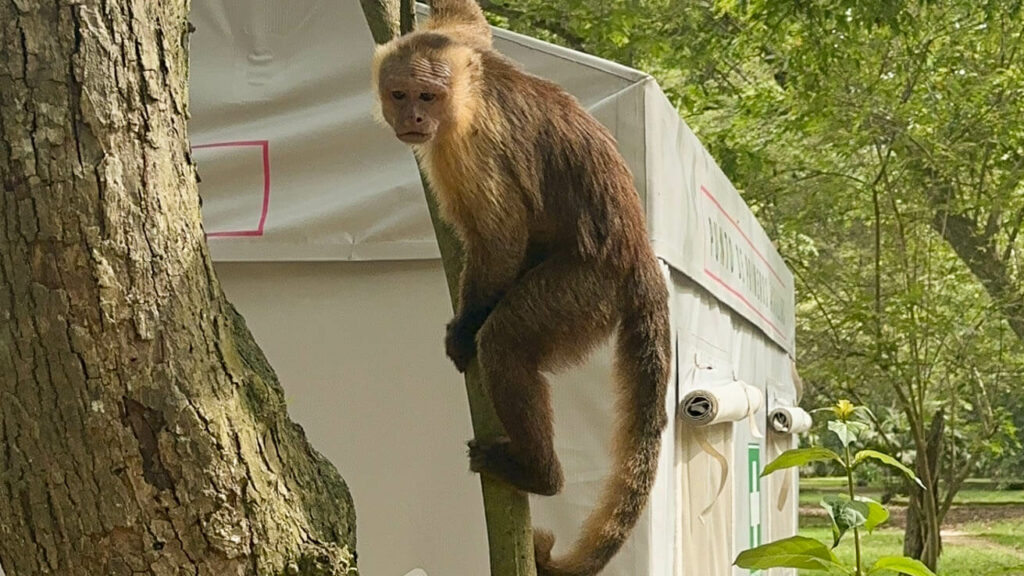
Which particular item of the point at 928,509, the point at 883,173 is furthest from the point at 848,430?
the point at 928,509

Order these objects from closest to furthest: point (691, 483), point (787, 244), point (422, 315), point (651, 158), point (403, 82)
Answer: point (403, 82)
point (651, 158)
point (422, 315)
point (691, 483)
point (787, 244)

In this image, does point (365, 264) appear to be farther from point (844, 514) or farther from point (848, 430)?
point (844, 514)

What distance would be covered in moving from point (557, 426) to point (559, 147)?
1.22 metres

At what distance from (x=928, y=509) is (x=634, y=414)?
39.0 feet

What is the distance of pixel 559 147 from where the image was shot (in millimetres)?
3012

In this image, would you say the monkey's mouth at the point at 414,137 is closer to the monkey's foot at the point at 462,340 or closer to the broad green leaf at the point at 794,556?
the monkey's foot at the point at 462,340

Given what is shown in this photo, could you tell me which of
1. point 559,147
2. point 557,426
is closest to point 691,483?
point 557,426

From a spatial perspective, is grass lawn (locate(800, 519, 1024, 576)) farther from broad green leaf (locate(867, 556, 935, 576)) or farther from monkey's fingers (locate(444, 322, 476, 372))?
broad green leaf (locate(867, 556, 935, 576))

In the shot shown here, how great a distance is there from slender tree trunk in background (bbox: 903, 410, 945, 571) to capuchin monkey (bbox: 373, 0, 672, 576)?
10.3m

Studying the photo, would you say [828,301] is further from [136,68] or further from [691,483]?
[136,68]

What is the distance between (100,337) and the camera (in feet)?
5.61

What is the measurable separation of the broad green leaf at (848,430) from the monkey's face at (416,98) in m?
1.21

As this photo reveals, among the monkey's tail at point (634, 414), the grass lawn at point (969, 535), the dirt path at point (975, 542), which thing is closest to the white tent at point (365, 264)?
the monkey's tail at point (634, 414)

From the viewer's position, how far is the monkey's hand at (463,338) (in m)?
2.82
